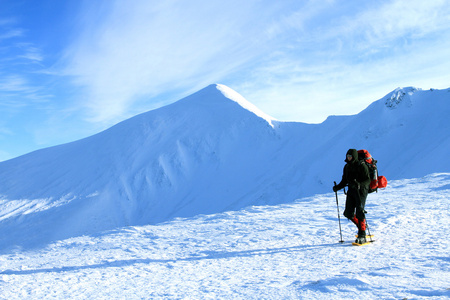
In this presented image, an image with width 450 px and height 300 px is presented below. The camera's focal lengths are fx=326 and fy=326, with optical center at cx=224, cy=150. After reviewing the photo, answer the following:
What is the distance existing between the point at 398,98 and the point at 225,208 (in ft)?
105

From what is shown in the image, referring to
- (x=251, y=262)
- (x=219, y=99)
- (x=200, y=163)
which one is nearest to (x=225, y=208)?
(x=200, y=163)

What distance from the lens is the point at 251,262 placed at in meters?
5.82

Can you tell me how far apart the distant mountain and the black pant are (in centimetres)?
3119

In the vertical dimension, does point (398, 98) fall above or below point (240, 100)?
below

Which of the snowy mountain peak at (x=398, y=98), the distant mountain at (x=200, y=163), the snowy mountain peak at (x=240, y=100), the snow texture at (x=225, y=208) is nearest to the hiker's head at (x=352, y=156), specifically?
the snow texture at (x=225, y=208)

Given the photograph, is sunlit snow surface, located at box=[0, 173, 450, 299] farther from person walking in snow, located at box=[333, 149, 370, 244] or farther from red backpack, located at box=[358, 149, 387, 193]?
red backpack, located at box=[358, 149, 387, 193]

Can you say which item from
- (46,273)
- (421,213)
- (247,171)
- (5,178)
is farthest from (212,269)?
(5,178)

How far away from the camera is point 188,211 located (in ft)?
131

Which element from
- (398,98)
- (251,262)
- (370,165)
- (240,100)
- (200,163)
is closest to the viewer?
(251,262)

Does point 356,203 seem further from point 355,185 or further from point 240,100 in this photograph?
point 240,100

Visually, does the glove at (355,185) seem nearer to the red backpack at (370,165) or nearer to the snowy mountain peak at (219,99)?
the red backpack at (370,165)

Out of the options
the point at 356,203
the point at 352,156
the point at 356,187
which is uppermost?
the point at 352,156

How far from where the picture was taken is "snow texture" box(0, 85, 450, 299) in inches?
193

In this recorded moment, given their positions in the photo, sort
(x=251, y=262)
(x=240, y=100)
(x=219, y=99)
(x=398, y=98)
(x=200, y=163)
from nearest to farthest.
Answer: (x=251, y=262) → (x=398, y=98) → (x=200, y=163) → (x=219, y=99) → (x=240, y=100)
